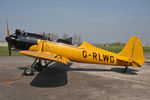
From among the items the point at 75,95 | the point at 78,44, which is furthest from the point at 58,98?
the point at 78,44

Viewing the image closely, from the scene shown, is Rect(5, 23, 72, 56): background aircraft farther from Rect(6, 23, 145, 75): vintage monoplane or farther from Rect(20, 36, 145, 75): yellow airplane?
Rect(20, 36, 145, 75): yellow airplane

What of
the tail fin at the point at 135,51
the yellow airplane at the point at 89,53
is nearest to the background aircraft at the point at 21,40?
the yellow airplane at the point at 89,53

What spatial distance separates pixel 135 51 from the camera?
866 centimetres

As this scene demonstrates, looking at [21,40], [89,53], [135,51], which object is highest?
[21,40]

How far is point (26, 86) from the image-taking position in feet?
19.2

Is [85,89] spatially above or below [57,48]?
below

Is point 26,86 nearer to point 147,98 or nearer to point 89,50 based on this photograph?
point 89,50

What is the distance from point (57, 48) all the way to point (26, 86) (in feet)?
11.1

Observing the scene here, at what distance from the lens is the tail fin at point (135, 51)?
8.52 m

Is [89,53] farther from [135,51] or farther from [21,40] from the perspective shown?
[21,40]

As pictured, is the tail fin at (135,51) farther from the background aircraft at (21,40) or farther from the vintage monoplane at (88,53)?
the background aircraft at (21,40)

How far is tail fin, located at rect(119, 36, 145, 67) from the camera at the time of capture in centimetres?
852

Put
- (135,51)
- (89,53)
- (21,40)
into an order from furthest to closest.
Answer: (135,51) < (89,53) < (21,40)

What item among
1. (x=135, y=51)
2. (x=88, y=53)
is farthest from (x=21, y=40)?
(x=135, y=51)
